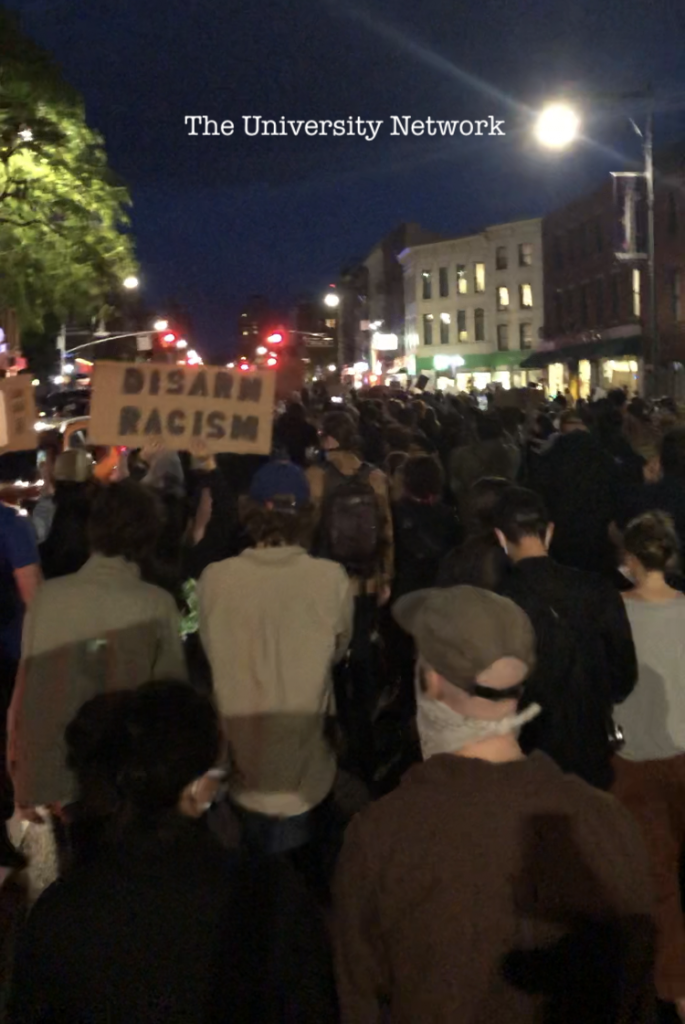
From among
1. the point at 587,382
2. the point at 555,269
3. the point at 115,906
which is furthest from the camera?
the point at 555,269

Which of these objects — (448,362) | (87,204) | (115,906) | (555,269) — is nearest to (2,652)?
(115,906)

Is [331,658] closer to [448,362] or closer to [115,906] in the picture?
[115,906]

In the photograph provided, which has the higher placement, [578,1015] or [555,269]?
[555,269]

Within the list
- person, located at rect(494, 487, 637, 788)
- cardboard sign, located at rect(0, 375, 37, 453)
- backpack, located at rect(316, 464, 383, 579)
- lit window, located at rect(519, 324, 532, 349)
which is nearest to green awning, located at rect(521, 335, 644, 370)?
lit window, located at rect(519, 324, 532, 349)

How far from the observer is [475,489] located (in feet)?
21.4

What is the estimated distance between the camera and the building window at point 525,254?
66.6 m

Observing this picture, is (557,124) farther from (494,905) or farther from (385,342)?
(385,342)

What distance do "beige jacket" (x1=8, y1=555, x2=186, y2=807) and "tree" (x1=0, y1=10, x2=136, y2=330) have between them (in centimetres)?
2153

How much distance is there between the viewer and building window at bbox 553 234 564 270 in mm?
56253

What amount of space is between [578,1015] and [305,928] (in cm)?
58

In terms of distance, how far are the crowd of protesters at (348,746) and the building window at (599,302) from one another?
41.8 meters

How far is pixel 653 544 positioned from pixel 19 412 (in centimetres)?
451

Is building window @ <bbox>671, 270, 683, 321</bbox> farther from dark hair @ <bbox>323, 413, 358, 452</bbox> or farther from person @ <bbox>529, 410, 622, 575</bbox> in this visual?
dark hair @ <bbox>323, 413, 358, 452</bbox>

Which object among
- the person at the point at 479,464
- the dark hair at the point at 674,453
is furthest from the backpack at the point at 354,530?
the person at the point at 479,464
